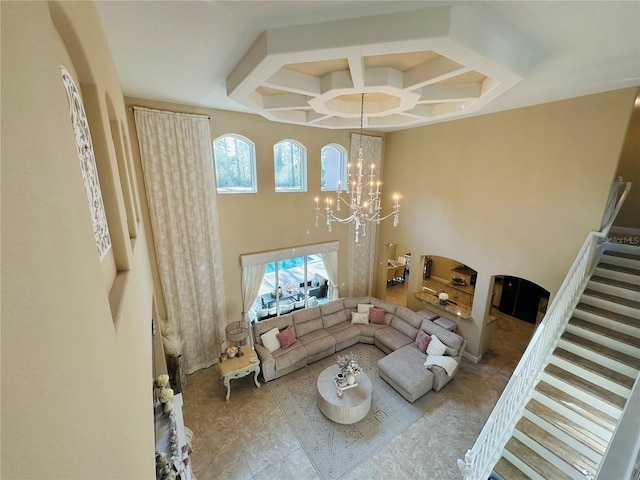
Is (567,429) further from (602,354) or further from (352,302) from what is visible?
(352,302)

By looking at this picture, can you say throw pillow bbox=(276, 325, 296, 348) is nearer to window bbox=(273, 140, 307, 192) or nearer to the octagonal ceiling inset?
window bbox=(273, 140, 307, 192)

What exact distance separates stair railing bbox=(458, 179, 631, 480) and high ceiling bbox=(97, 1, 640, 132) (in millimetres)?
2330

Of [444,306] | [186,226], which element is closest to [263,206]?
[186,226]

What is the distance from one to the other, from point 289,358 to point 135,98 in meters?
5.39

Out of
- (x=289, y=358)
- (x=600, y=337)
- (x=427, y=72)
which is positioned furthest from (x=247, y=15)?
(x=600, y=337)

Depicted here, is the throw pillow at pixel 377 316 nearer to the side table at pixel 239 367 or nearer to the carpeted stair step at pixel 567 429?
the side table at pixel 239 367

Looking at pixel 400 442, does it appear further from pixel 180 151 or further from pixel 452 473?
pixel 180 151

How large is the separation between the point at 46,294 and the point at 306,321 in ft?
19.7

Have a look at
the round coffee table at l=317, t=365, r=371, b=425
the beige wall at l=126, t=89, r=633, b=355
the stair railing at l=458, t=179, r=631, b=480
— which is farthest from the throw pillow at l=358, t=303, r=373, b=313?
the stair railing at l=458, t=179, r=631, b=480

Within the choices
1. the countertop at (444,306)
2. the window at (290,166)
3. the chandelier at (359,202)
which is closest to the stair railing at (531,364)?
the countertop at (444,306)

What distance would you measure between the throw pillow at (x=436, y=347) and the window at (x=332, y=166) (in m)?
4.15

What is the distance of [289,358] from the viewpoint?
5.34 m

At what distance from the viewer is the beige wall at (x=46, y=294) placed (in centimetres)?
45

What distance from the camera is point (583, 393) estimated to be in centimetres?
331
